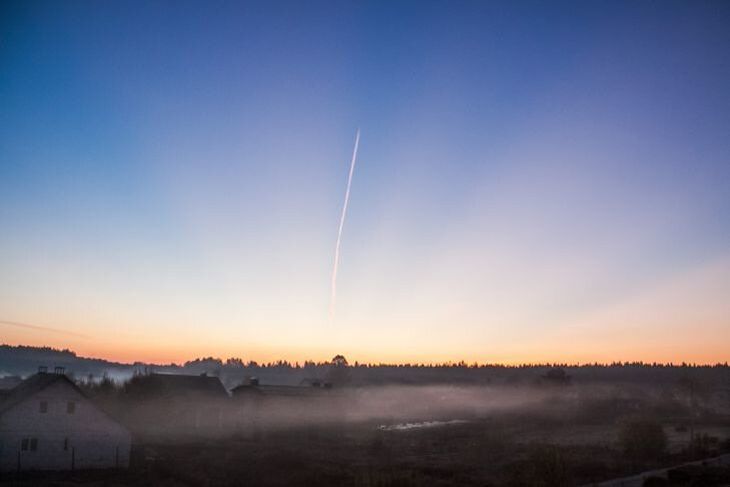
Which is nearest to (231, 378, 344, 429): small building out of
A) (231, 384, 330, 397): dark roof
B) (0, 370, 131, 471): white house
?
(231, 384, 330, 397): dark roof

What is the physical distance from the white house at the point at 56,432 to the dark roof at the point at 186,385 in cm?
2564

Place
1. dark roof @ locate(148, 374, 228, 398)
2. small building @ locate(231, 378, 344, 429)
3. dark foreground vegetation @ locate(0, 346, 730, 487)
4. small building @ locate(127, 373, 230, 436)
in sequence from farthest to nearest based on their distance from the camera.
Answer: small building @ locate(231, 378, 344, 429) → dark roof @ locate(148, 374, 228, 398) → small building @ locate(127, 373, 230, 436) → dark foreground vegetation @ locate(0, 346, 730, 487)

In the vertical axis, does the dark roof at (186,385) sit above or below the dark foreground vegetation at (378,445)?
above

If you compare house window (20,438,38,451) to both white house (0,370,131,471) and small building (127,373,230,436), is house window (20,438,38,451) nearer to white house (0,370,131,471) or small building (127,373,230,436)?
white house (0,370,131,471)

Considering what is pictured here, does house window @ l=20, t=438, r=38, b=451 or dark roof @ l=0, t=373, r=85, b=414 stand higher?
dark roof @ l=0, t=373, r=85, b=414

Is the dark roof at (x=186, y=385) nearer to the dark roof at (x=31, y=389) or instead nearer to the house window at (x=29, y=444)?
the dark roof at (x=31, y=389)

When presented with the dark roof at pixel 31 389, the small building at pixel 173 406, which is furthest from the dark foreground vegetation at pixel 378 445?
the dark roof at pixel 31 389

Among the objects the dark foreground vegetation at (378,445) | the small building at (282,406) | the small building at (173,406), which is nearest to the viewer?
the dark foreground vegetation at (378,445)

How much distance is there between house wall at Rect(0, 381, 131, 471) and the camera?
41188 mm

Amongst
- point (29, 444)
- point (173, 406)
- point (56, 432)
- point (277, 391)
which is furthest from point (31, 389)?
point (277, 391)

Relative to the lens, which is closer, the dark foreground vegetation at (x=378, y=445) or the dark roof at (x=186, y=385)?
the dark foreground vegetation at (x=378, y=445)

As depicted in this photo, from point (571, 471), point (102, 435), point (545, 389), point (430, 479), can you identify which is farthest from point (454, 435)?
point (545, 389)

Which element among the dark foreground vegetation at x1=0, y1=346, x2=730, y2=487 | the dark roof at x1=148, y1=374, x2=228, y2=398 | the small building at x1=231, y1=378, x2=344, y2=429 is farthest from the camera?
the small building at x1=231, y1=378, x2=344, y2=429

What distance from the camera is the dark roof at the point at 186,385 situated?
7138cm
